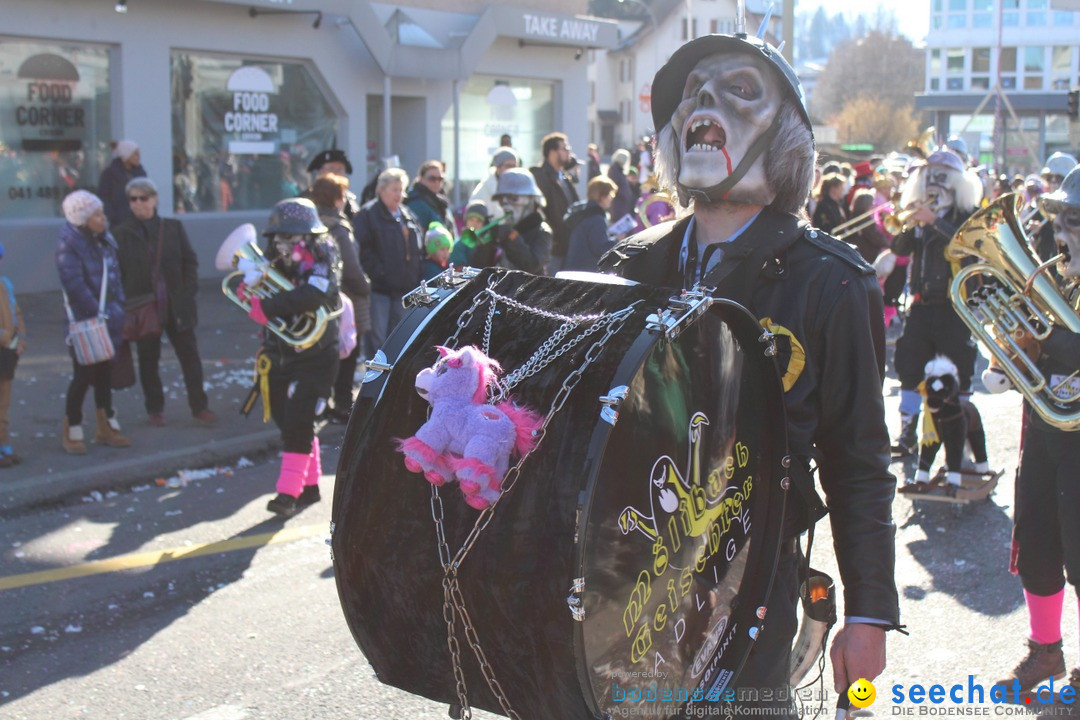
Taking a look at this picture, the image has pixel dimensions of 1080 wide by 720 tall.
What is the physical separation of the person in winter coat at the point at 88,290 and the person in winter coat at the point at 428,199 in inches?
127

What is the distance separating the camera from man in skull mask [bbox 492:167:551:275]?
337 inches

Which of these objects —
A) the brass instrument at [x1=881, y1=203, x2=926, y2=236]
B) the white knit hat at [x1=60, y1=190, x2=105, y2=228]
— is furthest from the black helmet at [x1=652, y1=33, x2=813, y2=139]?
the white knit hat at [x1=60, y1=190, x2=105, y2=228]

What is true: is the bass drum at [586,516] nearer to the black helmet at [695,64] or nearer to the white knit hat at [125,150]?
the black helmet at [695,64]

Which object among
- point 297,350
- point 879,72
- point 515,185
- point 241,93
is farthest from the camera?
point 879,72

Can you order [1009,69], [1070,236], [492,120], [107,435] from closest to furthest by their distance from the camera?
1. [1070,236]
2. [107,435]
3. [492,120]
4. [1009,69]

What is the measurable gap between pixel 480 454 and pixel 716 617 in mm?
734

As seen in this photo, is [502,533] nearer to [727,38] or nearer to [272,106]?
[727,38]

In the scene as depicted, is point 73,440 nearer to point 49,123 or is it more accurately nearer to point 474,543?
point 474,543

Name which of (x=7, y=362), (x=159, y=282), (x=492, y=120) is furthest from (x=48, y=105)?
(x=492, y=120)

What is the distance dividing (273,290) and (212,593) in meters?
2.01

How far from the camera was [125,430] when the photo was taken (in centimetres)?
847

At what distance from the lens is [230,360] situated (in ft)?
35.8

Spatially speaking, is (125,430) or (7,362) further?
(125,430)

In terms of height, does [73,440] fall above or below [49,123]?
below
